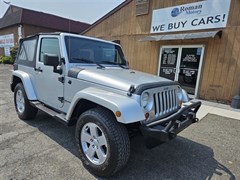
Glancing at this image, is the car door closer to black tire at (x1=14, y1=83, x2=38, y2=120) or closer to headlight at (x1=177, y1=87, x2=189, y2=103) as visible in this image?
black tire at (x1=14, y1=83, x2=38, y2=120)

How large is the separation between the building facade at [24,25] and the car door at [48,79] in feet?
48.7

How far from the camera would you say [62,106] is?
122 inches

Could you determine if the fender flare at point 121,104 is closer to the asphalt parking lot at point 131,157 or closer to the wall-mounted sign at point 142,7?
the asphalt parking lot at point 131,157

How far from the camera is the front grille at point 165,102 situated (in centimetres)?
233

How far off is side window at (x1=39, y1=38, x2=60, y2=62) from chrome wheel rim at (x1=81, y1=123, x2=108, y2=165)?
5.00 feet

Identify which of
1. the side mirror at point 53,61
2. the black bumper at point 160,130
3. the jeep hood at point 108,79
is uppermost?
the side mirror at point 53,61

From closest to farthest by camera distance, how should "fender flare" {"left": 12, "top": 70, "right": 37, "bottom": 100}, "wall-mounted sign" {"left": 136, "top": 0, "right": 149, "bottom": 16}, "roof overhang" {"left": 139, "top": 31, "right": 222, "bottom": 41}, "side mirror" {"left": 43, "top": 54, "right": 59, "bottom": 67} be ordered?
"side mirror" {"left": 43, "top": 54, "right": 59, "bottom": 67}, "fender flare" {"left": 12, "top": 70, "right": 37, "bottom": 100}, "roof overhang" {"left": 139, "top": 31, "right": 222, "bottom": 41}, "wall-mounted sign" {"left": 136, "top": 0, "right": 149, "bottom": 16}

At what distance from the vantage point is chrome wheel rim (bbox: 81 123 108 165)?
Answer: 2.30 metres

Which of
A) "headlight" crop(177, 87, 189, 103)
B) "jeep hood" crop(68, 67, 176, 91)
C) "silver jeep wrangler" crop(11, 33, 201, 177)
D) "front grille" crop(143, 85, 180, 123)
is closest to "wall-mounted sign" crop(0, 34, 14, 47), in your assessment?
"silver jeep wrangler" crop(11, 33, 201, 177)

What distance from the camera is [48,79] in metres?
3.30

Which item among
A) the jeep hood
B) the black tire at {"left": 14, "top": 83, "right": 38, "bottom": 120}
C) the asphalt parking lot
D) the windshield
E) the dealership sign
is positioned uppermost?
the dealership sign

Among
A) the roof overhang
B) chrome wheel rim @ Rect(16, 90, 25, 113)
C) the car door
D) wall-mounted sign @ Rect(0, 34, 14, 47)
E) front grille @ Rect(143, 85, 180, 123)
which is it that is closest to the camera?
front grille @ Rect(143, 85, 180, 123)

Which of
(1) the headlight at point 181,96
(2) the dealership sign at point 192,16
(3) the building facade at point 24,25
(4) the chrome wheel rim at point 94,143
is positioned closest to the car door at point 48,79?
(4) the chrome wheel rim at point 94,143

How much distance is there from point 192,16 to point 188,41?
1.00 metres
